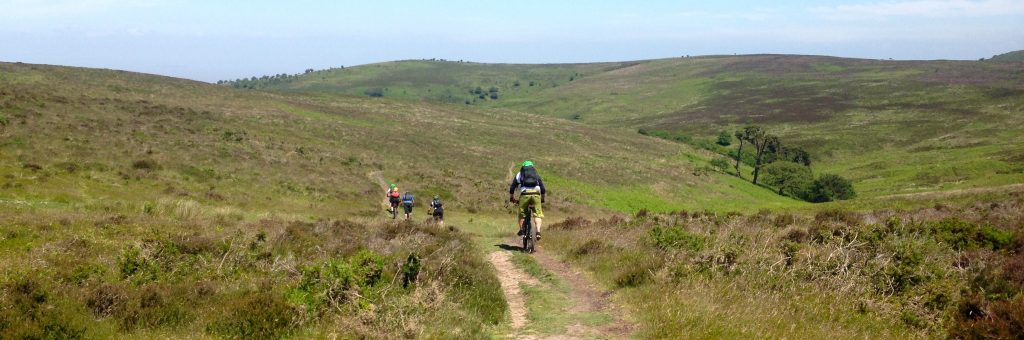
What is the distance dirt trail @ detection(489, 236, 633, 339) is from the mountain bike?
105 cm

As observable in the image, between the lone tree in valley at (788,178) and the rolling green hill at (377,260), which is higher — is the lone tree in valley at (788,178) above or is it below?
below

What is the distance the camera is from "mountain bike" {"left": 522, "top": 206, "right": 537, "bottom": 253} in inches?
652

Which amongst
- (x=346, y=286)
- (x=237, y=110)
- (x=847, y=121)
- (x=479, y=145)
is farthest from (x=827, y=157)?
(x=346, y=286)

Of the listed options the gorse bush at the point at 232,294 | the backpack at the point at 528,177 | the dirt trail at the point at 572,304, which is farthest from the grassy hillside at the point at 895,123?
the gorse bush at the point at 232,294

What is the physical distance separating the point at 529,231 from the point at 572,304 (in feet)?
21.1

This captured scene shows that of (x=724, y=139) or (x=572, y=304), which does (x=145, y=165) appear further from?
(x=724, y=139)

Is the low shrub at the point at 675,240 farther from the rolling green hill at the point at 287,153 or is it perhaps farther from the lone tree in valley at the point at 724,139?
the lone tree in valley at the point at 724,139

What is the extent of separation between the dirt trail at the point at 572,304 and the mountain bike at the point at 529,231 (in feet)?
3.46

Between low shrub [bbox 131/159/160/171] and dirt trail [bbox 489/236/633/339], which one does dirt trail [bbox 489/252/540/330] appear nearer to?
dirt trail [bbox 489/236/633/339]

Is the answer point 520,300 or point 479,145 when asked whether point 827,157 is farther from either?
point 520,300

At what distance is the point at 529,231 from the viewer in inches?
661

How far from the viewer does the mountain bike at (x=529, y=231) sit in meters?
16.6

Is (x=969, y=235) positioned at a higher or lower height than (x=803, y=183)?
higher

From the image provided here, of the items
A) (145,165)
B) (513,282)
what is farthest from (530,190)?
(145,165)
